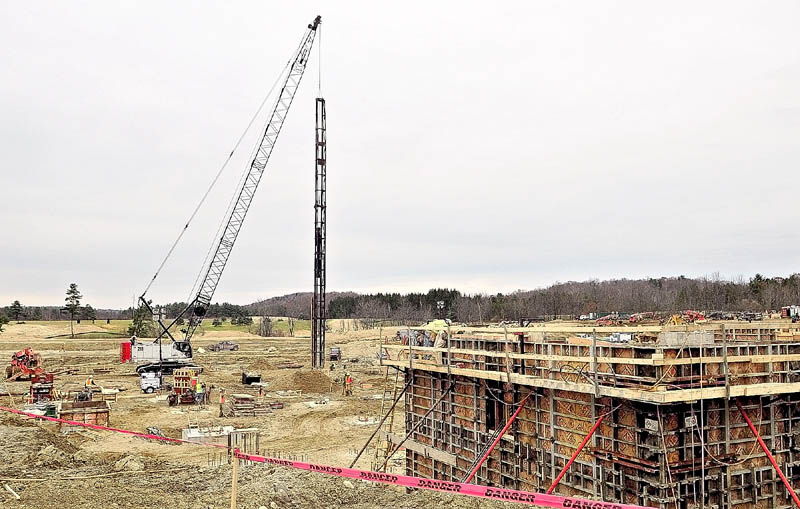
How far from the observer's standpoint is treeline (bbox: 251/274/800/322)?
101 m

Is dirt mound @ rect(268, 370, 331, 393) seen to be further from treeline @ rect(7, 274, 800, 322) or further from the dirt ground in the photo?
treeline @ rect(7, 274, 800, 322)

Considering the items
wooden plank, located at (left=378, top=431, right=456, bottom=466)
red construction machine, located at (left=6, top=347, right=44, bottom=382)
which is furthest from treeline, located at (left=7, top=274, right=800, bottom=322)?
wooden plank, located at (left=378, top=431, right=456, bottom=466)

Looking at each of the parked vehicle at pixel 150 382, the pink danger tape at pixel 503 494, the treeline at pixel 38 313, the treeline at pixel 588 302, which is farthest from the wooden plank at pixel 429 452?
the treeline at pixel 38 313

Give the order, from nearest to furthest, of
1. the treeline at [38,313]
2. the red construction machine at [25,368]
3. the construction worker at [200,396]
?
1. the construction worker at [200,396]
2. the red construction machine at [25,368]
3. the treeline at [38,313]

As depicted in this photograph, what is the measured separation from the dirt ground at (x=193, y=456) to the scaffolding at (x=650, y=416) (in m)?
3.07

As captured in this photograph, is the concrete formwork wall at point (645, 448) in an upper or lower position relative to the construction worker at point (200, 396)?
upper

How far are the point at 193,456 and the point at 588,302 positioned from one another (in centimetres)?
11256

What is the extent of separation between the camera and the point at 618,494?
12227mm

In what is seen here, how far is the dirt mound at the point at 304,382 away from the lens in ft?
147

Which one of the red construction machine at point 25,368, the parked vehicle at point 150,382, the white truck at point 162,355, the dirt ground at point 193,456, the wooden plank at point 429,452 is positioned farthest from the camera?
the white truck at point 162,355

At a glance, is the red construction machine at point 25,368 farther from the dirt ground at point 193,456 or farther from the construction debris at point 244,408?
the construction debris at point 244,408

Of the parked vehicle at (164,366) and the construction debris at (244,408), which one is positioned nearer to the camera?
the construction debris at (244,408)

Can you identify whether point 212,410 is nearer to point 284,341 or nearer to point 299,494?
point 299,494

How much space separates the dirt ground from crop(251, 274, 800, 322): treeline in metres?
51.5
